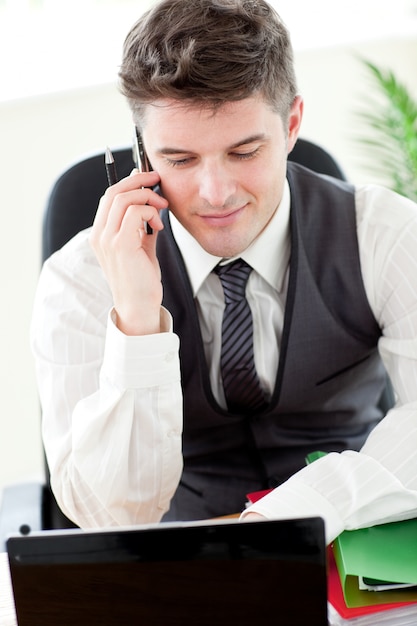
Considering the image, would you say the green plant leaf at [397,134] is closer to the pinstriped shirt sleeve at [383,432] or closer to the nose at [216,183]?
the pinstriped shirt sleeve at [383,432]

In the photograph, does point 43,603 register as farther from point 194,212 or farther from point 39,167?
point 39,167

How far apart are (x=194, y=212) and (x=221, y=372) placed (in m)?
0.27

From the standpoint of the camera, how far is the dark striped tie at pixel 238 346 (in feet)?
4.73

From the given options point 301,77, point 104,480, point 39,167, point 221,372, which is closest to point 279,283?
point 221,372

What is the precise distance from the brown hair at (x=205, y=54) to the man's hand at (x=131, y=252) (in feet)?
0.41

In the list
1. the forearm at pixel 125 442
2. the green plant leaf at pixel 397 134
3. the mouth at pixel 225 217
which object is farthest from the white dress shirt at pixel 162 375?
the green plant leaf at pixel 397 134

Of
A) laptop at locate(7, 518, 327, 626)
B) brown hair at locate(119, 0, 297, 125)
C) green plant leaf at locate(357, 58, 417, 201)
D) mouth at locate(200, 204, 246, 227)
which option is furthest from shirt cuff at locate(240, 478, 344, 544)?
green plant leaf at locate(357, 58, 417, 201)

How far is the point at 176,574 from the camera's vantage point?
79cm

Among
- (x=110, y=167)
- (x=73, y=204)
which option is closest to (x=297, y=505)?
(x=110, y=167)

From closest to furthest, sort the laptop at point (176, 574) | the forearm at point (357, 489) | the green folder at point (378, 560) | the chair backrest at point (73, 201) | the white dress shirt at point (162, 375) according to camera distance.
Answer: the laptop at point (176, 574), the green folder at point (378, 560), the forearm at point (357, 489), the white dress shirt at point (162, 375), the chair backrest at point (73, 201)

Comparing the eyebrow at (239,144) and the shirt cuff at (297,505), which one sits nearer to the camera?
the shirt cuff at (297,505)

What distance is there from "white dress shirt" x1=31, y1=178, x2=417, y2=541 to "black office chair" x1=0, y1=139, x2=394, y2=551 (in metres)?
0.09

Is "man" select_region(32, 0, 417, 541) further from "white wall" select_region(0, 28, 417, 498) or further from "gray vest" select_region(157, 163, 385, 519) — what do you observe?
"white wall" select_region(0, 28, 417, 498)

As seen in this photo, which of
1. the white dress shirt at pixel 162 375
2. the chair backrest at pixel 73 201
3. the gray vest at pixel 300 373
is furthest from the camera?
the chair backrest at pixel 73 201
